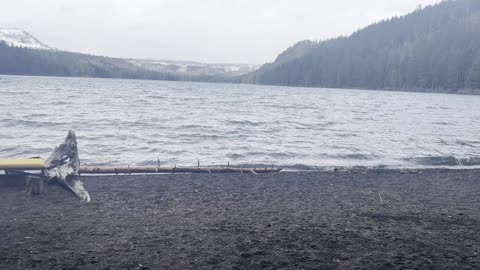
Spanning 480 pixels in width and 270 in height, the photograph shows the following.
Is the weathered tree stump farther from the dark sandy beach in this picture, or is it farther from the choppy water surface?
the choppy water surface

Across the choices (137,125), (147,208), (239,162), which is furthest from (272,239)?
(137,125)

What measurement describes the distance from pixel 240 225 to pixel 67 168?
8.27 m

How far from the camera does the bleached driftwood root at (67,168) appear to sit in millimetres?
14289

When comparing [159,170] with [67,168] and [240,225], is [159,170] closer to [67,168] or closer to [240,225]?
[67,168]

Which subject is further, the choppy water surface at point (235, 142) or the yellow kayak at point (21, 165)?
the choppy water surface at point (235, 142)

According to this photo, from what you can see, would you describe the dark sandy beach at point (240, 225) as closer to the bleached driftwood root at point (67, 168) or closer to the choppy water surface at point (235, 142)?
the bleached driftwood root at point (67, 168)

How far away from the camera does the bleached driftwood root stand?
14289 mm

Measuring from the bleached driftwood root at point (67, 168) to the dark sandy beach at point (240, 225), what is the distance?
1.30 ft

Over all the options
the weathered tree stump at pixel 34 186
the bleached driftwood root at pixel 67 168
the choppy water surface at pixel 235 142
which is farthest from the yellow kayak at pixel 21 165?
the choppy water surface at pixel 235 142

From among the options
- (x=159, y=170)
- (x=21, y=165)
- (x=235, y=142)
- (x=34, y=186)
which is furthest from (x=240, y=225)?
(x=235, y=142)

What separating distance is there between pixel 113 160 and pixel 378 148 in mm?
17759

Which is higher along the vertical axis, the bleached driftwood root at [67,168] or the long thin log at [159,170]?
the bleached driftwood root at [67,168]

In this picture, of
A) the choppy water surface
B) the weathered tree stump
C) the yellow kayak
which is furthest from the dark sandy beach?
the choppy water surface

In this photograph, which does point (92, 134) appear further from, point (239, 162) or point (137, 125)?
point (239, 162)
